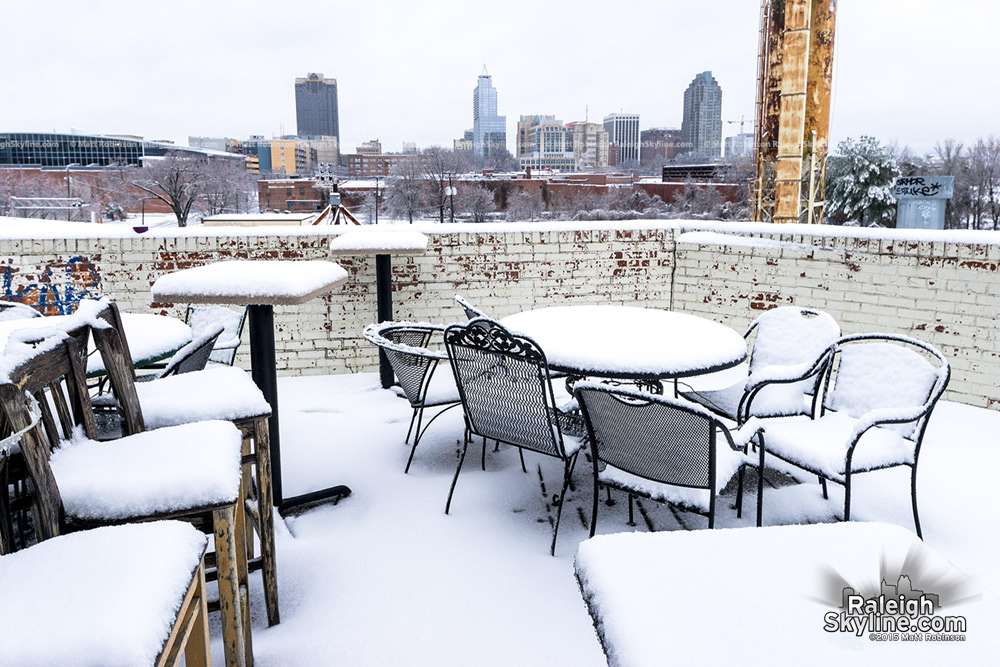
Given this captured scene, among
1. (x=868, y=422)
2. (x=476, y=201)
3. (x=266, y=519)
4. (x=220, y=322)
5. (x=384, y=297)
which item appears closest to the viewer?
(x=266, y=519)

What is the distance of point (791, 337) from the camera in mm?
3504

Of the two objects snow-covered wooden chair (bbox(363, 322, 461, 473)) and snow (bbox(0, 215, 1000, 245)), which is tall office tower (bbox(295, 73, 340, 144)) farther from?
snow-covered wooden chair (bbox(363, 322, 461, 473))

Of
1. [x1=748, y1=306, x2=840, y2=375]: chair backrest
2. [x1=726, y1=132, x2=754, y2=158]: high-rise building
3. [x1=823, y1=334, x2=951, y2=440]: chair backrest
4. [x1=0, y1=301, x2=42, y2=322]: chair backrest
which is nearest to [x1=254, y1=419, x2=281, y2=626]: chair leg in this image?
[x1=0, y1=301, x2=42, y2=322]: chair backrest

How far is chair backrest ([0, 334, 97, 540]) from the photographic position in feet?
4.46

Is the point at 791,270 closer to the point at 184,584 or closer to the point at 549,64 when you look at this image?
the point at 184,584

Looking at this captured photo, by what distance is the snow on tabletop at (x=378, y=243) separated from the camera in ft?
14.9

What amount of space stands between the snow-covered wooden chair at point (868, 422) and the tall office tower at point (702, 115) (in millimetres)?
82117

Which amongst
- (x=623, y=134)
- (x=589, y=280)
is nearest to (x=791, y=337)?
(x=589, y=280)

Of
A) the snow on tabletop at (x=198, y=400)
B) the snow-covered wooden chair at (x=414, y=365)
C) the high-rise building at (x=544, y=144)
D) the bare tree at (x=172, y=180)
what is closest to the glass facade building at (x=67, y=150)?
the bare tree at (x=172, y=180)

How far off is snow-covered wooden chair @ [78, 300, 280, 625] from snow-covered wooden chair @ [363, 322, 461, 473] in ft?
2.86

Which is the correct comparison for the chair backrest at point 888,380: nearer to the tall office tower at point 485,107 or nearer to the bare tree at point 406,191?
the bare tree at point 406,191

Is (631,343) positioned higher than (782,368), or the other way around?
(631,343)

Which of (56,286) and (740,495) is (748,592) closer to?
(740,495)

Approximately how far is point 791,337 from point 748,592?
9.40 feet
